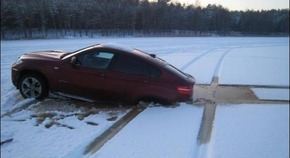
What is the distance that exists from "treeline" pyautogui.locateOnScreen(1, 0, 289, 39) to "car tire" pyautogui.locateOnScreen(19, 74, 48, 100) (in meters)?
3.33

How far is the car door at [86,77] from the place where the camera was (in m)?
7.11

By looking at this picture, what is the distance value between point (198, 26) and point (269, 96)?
5.17m

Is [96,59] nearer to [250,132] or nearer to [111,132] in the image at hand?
[111,132]

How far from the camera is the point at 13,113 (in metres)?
6.26

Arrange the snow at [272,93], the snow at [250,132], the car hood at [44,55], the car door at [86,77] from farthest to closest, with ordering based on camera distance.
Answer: the snow at [272,93] < the car hood at [44,55] < the car door at [86,77] < the snow at [250,132]

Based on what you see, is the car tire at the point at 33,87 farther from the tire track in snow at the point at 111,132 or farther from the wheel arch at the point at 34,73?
the tire track in snow at the point at 111,132

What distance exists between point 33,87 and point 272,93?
6.29m

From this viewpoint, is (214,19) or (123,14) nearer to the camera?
(123,14)

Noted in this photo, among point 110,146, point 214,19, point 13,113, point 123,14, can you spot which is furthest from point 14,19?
point 13,113

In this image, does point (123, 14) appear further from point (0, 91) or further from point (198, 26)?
point (0, 91)

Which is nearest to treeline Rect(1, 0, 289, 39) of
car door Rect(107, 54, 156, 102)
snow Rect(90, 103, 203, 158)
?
snow Rect(90, 103, 203, 158)

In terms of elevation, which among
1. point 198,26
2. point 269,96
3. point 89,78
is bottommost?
point 269,96

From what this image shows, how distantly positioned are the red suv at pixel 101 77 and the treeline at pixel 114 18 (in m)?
1.92

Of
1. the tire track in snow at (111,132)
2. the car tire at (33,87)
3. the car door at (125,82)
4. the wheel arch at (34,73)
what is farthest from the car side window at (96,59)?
the tire track in snow at (111,132)
